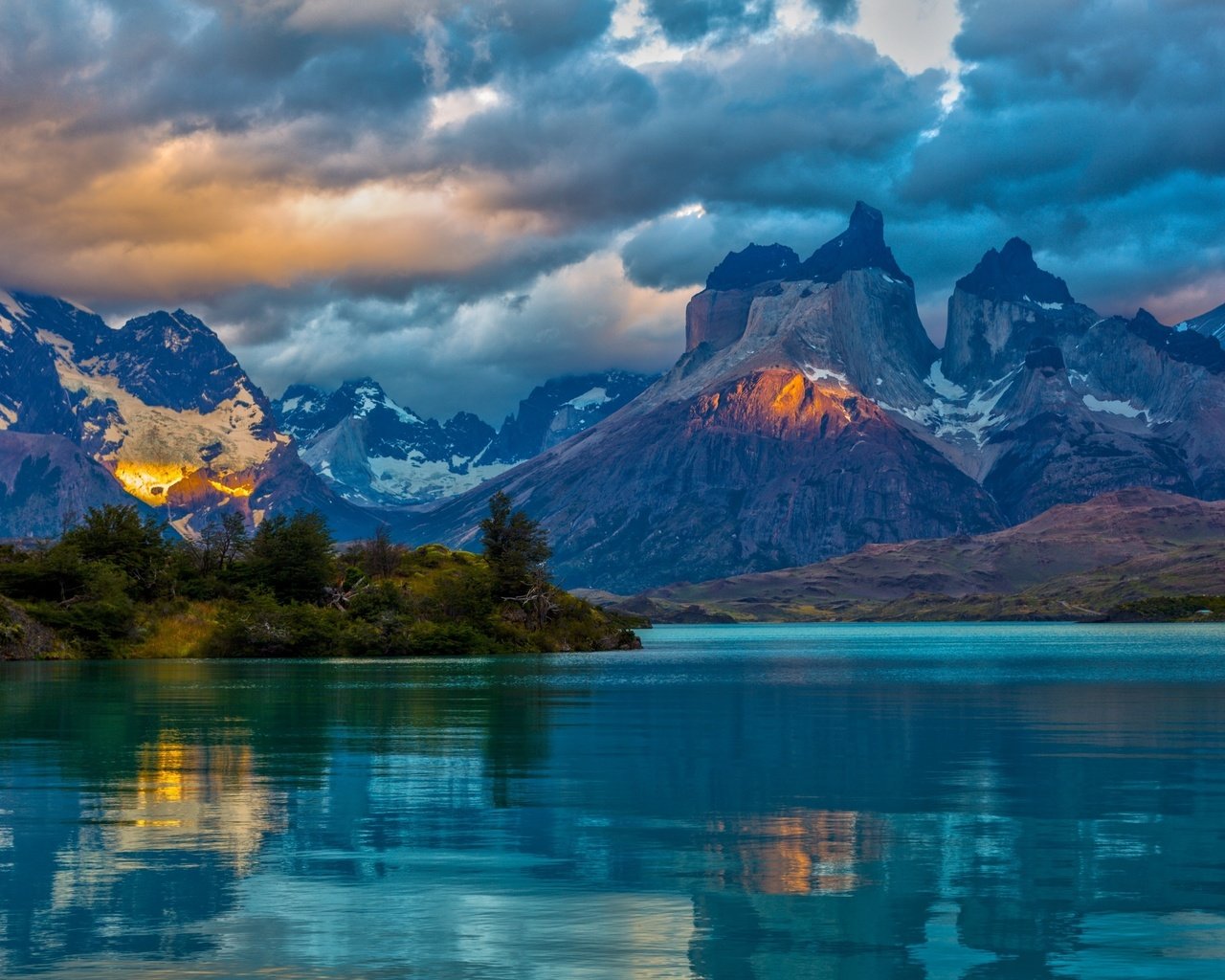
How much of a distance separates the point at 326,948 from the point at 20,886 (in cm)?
979

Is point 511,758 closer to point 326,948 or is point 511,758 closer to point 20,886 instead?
point 20,886

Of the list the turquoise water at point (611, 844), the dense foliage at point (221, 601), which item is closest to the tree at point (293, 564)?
the dense foliage at point (221, 601)

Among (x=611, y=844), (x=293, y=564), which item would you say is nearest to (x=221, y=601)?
(x=293, y=564)

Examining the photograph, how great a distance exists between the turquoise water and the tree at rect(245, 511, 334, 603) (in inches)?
4134

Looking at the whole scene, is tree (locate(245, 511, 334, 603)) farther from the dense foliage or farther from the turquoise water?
the turquoise water

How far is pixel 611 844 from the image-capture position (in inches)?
1593

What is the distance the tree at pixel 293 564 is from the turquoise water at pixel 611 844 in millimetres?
105001

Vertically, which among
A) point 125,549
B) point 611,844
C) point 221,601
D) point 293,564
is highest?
point 125,549

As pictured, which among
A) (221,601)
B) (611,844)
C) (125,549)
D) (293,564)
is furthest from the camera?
(293,564)

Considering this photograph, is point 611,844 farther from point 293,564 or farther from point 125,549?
point 125,549

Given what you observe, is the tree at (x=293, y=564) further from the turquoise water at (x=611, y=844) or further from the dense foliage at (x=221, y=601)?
the turquoise water at (x=611, y=844)

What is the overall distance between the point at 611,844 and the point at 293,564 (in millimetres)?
157222

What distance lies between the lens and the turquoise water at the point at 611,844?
94.2 ft

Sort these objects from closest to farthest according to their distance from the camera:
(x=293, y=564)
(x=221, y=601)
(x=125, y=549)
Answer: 1. (x=125, y=549)
2. (x=221, y=601)
3. (x=293, y=564)
